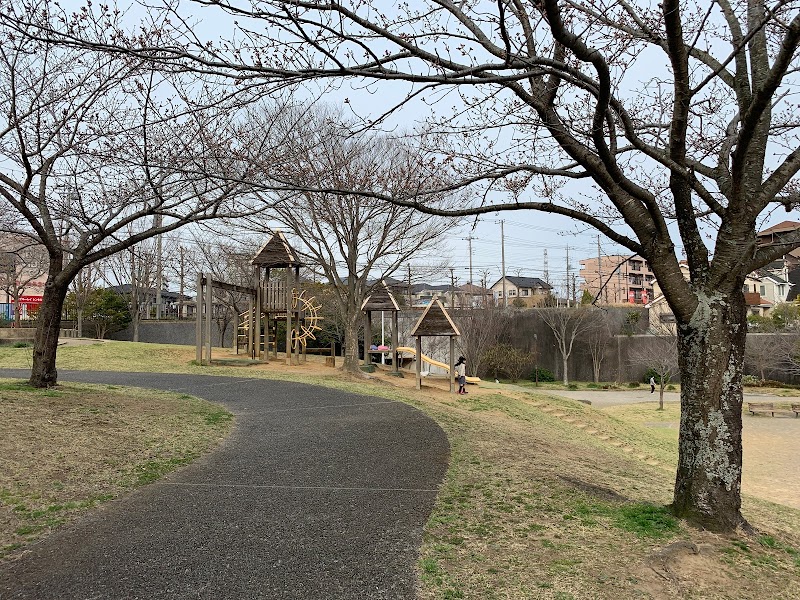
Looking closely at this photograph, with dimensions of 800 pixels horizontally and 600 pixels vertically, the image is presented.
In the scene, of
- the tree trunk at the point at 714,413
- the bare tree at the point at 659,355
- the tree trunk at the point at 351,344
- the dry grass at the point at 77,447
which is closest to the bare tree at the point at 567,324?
the bare tree at the point at 659,355

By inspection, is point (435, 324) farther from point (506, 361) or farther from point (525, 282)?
point (525, 282)

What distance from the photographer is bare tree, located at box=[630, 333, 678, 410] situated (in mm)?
26438

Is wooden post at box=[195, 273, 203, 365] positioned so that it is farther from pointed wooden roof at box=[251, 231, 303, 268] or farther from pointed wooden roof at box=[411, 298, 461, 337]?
pointed wooden roof at box=[411, 298, 461, 337]

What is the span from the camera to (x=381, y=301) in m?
21.2

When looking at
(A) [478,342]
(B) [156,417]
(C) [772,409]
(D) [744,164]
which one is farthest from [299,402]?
(A) [478,342]

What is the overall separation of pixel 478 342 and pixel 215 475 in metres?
25.5

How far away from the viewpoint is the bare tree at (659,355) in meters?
26.4

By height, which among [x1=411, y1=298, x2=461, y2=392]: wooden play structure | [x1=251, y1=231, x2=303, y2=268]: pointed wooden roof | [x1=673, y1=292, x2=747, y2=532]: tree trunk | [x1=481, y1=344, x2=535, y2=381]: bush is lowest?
[x1=481, y1=344, x2=535, y2=381]: bush

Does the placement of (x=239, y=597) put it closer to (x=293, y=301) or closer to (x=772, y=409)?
(x=293, y=301)

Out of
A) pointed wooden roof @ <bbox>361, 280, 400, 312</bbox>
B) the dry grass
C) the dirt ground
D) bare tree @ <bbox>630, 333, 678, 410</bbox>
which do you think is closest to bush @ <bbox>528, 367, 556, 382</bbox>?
bare tree @ <bbox>630, 333, 678, 410</bbox>

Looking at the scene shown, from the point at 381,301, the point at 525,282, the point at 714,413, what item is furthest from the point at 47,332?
the point at 525,282

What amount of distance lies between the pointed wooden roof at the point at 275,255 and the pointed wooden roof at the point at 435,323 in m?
5.97

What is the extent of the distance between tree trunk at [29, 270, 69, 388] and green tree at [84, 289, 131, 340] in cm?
2250

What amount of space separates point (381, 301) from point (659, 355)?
15.1 m
